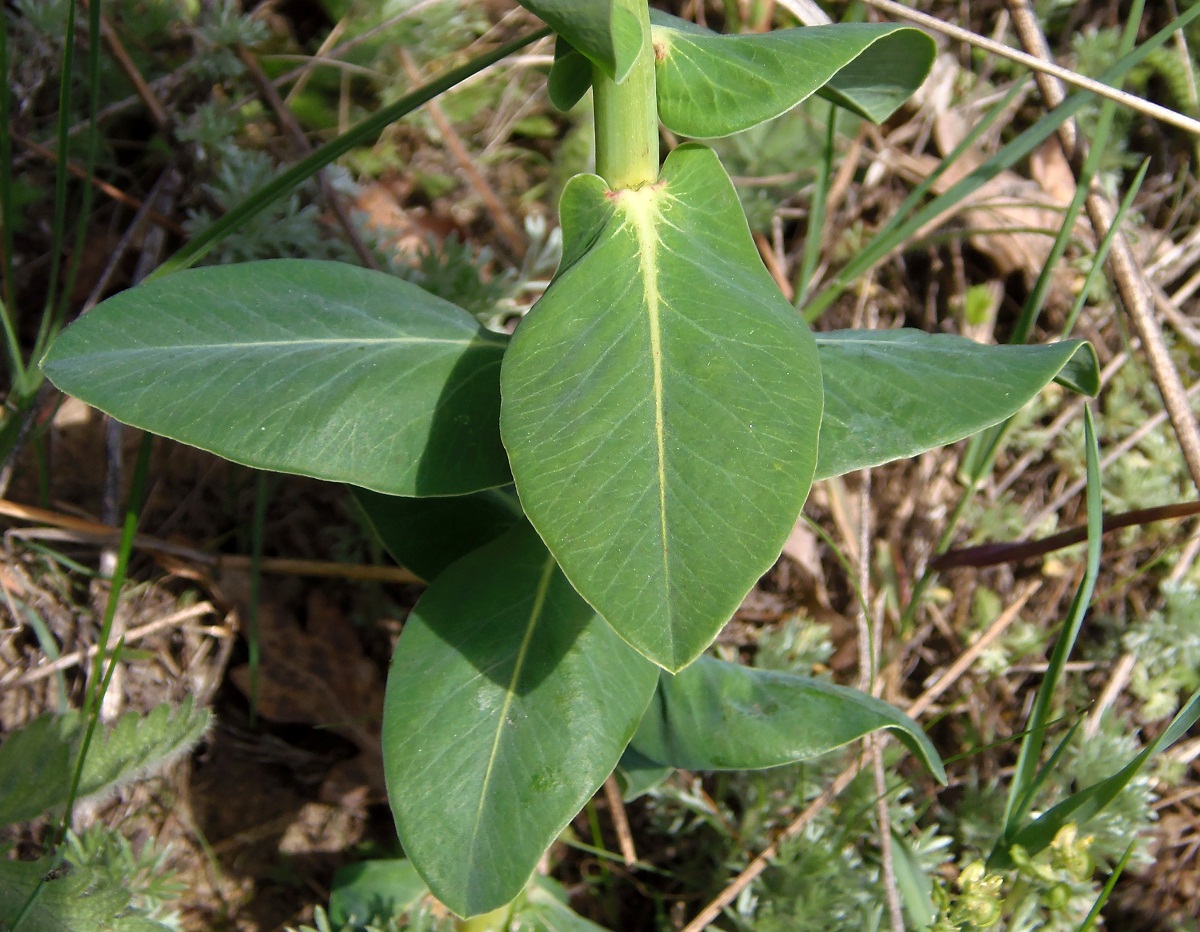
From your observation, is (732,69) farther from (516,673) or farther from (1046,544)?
(1046,544)

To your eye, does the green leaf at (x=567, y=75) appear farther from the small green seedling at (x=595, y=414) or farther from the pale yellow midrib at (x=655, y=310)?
the pale yellow midrib at (x=655, y=310)

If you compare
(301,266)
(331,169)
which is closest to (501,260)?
(331,169)

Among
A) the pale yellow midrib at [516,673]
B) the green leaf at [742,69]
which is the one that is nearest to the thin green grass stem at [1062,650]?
the green leaf at [742,69]

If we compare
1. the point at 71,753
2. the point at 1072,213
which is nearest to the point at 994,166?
the point at 1072,213

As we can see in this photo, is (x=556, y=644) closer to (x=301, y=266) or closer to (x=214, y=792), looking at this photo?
(x=301, y=266)

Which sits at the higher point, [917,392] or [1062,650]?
[917,392]

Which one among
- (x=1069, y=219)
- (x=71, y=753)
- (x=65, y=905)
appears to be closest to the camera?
(x=65, y=905)

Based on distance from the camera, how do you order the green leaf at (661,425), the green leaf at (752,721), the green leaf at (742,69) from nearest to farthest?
the green leaf at (661,425) < the green leaf at (742,69) < the green leaf at (752,721)

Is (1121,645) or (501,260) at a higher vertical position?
(501,260)
